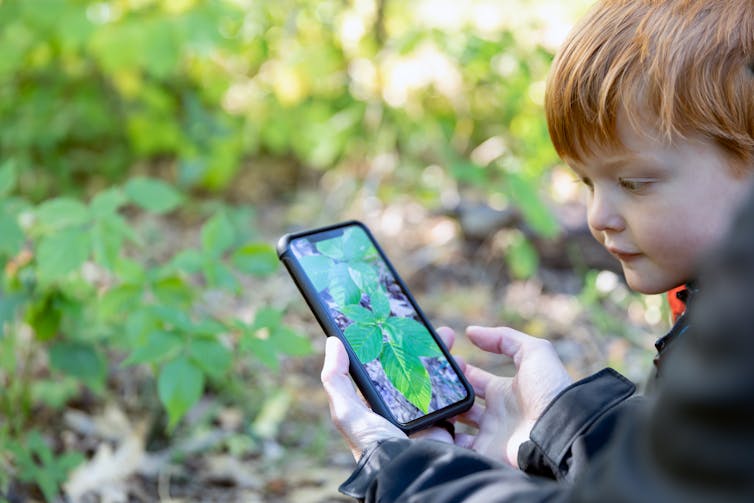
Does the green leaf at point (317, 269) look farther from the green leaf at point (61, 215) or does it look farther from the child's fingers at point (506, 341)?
the green leaf at point (61, 215)

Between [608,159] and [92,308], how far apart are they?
159cm

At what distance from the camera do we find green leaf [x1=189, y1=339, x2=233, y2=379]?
5.87 ft

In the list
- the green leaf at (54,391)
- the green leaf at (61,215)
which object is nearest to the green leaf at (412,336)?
the green leaf at (61,215)

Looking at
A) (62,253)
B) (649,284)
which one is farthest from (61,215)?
(649,284)

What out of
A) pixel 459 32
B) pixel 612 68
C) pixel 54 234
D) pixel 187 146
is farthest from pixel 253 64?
pixel 612 68

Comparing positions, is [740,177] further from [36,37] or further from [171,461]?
[36,37]

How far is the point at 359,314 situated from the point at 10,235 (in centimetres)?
86

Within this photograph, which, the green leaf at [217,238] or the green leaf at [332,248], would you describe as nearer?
the green leaf at [332,248]

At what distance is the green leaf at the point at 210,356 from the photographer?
5.87 feet

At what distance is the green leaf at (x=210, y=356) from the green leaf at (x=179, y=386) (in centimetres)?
2

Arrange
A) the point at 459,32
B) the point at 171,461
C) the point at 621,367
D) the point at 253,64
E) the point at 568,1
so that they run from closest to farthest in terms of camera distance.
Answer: the point at 171,461
the point at 621,367
the point at 459,32
the point at 253,64
the point at 568,1

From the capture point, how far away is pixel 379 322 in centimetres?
151

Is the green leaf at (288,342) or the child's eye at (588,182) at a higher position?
the child's eye at (588,182)

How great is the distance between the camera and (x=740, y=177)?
4.28ft
